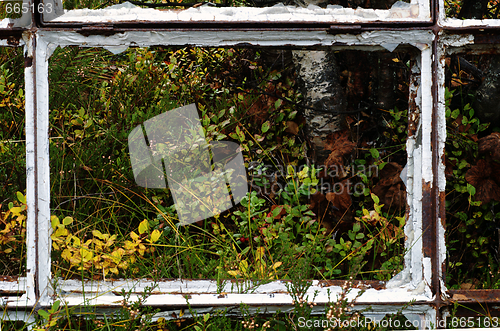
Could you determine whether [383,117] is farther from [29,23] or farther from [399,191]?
[29,23]

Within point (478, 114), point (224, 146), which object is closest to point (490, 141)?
point (478, 114)

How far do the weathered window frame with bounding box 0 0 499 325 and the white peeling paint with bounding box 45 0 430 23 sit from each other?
2 centimetres

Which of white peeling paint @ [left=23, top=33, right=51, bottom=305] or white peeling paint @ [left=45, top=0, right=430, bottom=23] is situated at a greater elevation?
white peeling paint @ [left=45, top=0, right=430, bottom=23]

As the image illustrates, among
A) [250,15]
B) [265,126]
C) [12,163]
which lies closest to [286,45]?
[250,15]

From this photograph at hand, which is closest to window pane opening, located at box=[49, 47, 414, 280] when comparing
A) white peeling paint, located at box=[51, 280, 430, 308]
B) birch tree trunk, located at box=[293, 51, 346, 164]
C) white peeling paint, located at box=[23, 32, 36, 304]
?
birch tree trunk, located at box=[293, 51, 346, 164]

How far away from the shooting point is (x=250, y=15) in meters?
0.93

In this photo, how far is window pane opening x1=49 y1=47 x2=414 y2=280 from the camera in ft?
4.83

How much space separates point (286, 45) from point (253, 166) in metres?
0.93

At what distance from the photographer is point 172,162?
5.99ft

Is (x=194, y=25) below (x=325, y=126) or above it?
above

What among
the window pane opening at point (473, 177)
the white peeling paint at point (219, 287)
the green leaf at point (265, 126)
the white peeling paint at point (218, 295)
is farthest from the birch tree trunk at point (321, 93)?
the white peeling paint at point (218, 295)

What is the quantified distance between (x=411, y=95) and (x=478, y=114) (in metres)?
0.78

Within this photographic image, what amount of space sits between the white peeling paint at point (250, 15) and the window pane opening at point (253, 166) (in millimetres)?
653

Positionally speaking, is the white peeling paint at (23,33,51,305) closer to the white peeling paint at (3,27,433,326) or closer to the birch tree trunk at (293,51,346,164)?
the white peeling paint at (3,27,433,326)
